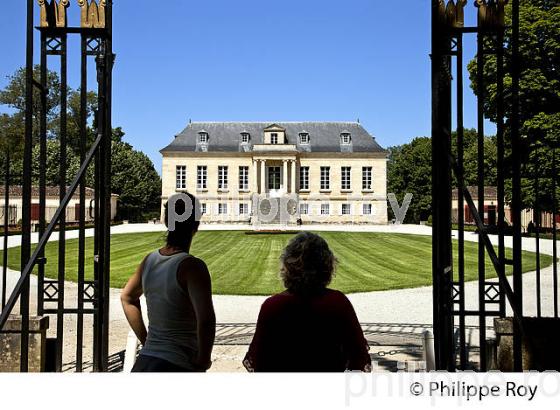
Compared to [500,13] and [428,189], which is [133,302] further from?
[428,189]

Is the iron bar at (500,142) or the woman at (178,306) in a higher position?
the iron bar at (500,142)

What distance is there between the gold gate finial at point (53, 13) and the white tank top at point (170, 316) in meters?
2.64

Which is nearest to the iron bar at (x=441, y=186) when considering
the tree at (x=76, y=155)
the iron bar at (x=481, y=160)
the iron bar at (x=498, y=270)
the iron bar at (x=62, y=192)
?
the iron bar at (x=481, y=160)

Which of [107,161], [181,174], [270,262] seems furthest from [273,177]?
[107,161]

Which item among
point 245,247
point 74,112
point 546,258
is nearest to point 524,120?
point 546,258

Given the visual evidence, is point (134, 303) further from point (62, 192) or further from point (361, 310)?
point (361, 310)

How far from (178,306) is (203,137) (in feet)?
165

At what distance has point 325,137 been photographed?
52.5 meters

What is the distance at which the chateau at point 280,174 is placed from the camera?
5012cm

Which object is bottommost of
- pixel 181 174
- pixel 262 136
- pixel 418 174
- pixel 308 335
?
pixel 308 335

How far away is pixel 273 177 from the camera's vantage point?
168 feet

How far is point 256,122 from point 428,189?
18.4 meters

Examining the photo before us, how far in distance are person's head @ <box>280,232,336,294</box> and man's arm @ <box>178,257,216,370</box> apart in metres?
0.37

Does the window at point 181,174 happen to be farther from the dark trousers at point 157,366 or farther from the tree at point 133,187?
the dark trousers at point 157,366
